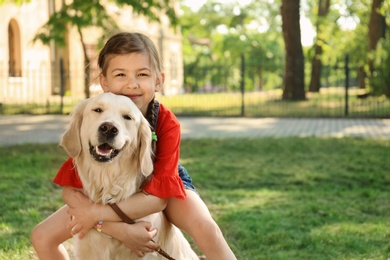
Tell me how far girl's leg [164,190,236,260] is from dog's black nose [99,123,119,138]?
26.2 inches

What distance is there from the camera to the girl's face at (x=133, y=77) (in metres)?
3.67

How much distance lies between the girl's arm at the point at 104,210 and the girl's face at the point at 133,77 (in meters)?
0.57

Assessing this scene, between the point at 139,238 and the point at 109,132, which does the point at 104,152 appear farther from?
the point at 139,238

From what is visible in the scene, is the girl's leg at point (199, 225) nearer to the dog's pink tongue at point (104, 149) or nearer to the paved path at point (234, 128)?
the dog's pink tongue at point (104, 149)

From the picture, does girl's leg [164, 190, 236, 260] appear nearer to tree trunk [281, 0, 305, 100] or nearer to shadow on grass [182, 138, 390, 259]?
shadow on grass [182, 138, 390, 259]

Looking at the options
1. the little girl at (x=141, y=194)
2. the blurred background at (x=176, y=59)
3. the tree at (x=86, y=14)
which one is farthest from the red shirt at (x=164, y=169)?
the tree at (x=86, y=14)

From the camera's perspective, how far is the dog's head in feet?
10.7

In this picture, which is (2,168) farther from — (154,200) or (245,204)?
(154,200)

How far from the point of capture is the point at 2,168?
9078 mm

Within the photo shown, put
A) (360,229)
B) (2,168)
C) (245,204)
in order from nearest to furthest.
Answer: (360,229), (245,204), (2,168)

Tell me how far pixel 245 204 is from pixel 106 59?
3.62 m

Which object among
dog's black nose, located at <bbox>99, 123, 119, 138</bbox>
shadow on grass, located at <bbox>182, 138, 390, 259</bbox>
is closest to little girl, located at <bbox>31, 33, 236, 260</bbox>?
dog's black nose, located at <bbox>99, 123, 119, 138</bbox>

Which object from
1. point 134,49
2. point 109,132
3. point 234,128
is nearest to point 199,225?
point 109,132

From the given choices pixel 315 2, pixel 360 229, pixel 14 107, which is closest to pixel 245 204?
pixel 360 229
